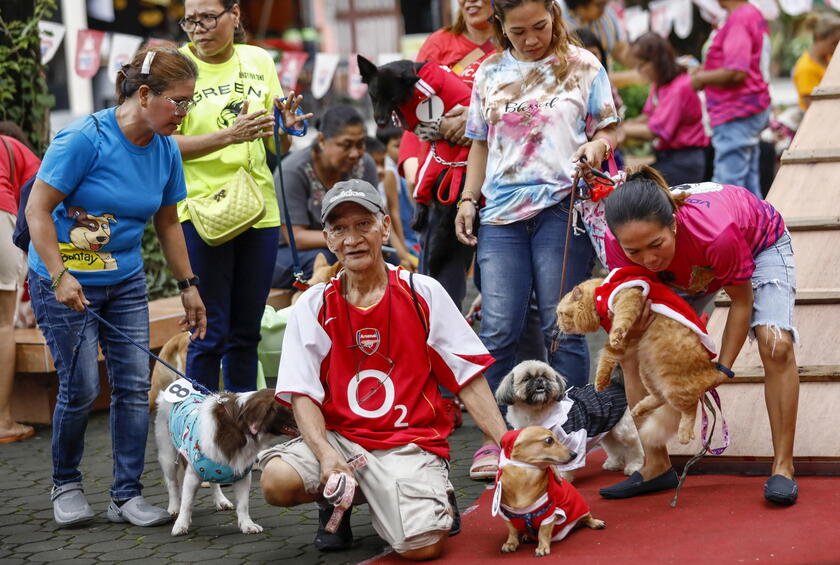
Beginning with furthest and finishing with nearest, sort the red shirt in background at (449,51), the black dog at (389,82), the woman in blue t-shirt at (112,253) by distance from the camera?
the red shirt in background at (449,51), the black dog at (389,82), the woman in blue t-shirt at (112,253)

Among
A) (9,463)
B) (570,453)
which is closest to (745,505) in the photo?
(570,453)

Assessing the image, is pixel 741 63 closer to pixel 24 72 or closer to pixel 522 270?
pixel 522 270

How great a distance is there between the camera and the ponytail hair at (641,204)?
→ 4188mm

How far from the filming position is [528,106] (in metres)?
5.09

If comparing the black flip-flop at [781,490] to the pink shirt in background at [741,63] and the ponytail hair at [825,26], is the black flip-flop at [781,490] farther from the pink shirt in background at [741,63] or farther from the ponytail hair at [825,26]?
the ponytail hair at [825,26]

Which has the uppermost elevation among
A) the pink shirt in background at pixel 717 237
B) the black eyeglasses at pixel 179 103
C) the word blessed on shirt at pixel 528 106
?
the black eyeglasses at pixel 179 103

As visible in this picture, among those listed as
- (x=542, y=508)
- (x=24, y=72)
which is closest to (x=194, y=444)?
(x=542, y=508)

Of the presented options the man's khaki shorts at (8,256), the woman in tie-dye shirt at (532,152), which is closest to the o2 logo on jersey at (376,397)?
the woman in tie-dye shirt at (532,152)

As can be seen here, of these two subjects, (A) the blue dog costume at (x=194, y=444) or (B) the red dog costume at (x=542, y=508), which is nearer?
(B) the red dog costume at (x=542, y=508)

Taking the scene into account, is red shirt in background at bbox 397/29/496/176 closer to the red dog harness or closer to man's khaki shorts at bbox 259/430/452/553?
the red dog harness

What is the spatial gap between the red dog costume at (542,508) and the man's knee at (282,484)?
0.74 m

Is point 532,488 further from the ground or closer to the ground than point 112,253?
closer to the ground

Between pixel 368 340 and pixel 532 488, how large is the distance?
0.85 metres

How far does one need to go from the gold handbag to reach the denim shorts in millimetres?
2349
